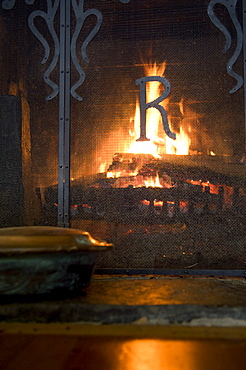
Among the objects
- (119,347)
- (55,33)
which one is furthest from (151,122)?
(119,347)

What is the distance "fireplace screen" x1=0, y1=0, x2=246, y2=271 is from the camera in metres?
2.62

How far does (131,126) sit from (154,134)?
184 millimetres

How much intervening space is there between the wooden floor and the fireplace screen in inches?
39.2

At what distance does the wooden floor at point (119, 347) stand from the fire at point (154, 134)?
4.42ft

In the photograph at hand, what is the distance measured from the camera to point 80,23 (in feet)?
9.05

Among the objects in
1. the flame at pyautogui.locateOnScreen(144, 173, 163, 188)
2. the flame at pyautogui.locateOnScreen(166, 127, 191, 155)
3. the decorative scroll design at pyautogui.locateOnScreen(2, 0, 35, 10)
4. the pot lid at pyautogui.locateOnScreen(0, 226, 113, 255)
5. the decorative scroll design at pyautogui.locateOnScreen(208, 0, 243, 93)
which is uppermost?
the decorative scroll design at pyautogui.locateOnScreen(2, 0, 35, 10)

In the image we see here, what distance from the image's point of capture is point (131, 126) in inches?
106

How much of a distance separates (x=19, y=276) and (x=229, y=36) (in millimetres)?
2199

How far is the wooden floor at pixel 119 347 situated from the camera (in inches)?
51.4

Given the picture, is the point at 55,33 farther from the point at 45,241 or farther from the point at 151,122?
the point at 45,241

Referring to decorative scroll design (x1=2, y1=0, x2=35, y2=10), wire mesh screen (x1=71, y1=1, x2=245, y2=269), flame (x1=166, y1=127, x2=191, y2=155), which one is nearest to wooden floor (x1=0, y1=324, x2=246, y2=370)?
wire mesh screen (x1=71, y1=1, x2=245, y2=269)

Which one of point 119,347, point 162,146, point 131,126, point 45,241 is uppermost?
point 131,126

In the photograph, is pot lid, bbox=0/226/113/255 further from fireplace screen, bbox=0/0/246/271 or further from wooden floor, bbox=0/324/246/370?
fireplace screen, bbox=0/0/246/271

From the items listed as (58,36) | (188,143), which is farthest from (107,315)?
(58,36)
